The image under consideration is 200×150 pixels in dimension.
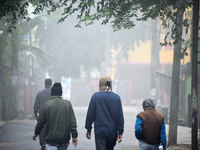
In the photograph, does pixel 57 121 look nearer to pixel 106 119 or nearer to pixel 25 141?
pixel 106 119

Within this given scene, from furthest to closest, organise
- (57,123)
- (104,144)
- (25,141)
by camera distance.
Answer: (25,141) < (104,144) < (57,123)

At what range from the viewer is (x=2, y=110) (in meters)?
16.3

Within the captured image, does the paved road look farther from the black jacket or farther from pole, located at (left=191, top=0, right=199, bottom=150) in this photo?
the black jacket

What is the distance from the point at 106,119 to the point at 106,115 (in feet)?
0.22

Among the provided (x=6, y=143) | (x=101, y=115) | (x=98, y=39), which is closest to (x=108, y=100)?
(x=101, y=115)

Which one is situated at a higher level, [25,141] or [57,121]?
[57,121]

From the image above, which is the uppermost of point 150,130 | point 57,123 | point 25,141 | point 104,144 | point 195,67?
point 195,67

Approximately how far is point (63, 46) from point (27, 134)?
2283 centimetres

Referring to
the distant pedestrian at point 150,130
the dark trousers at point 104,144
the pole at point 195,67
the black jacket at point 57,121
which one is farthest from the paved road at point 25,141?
the distant pedestrian at point 150,130

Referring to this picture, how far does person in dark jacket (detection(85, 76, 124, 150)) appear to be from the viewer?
5.14 meters

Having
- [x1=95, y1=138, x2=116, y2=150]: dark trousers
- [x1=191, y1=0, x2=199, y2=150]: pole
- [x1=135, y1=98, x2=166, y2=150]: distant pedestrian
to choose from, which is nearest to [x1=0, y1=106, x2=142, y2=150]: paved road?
[x1=191, y1=0, x2=199, y2=150]: pole

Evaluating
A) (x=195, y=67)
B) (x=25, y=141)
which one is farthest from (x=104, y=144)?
(x=25, y=141)

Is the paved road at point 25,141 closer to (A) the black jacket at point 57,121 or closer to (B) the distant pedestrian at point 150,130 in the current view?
(A) the black jacket at point 57,121

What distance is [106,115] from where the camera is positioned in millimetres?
5211
